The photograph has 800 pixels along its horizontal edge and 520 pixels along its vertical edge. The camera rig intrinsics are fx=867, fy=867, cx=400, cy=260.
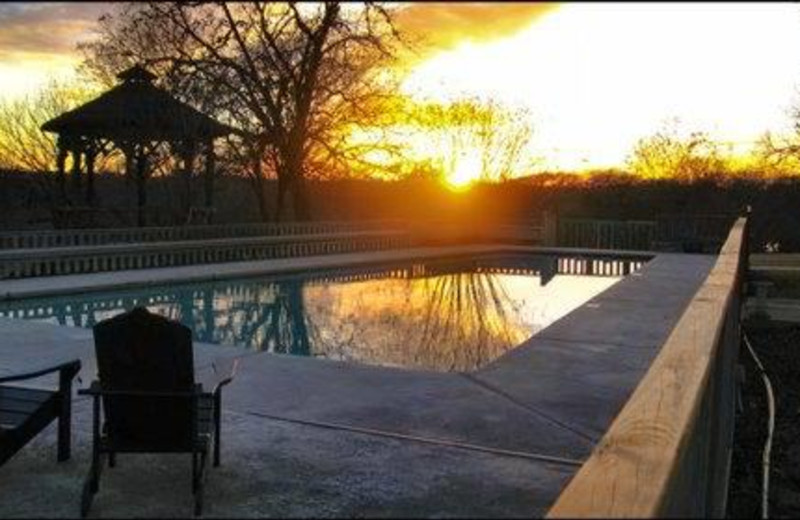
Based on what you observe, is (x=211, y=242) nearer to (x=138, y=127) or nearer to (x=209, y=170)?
(x=209, y=170)

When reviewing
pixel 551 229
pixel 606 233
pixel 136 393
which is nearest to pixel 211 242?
pixel 551 229

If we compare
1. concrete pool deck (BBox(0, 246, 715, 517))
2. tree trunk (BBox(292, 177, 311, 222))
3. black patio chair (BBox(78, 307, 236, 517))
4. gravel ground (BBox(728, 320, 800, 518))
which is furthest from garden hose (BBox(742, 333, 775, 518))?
tree trunk (BBox(292, 177, 311, 222))

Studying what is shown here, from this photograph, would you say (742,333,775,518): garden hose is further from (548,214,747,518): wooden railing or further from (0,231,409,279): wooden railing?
(0,231,409,279): wooden railing

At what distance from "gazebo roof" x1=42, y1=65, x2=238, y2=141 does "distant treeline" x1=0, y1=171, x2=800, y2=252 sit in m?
1.59

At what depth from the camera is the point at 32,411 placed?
4.53 metres

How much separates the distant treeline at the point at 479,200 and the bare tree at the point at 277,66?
2.98 m

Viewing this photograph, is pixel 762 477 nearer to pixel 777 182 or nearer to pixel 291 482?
pixel 291 482

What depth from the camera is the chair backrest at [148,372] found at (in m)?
4.18

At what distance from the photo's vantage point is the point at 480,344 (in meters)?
10.8

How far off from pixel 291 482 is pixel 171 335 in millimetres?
1004

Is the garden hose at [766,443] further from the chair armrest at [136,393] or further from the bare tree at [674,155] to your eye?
the bare tree at [674,155]

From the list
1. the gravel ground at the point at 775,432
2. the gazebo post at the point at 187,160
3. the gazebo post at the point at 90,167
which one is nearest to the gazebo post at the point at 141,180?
the gazebo post at the point at 187,160

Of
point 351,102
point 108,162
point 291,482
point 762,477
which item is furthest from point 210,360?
point 108,162

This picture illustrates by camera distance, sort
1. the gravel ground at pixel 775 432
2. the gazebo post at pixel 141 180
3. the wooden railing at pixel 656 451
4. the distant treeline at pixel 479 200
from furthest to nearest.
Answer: the distant treeline at pixel 479 200, the gazebo post at pixel 141 180, the gravel ground at pixel 775 432, the wooden railing at pixel 656 451
